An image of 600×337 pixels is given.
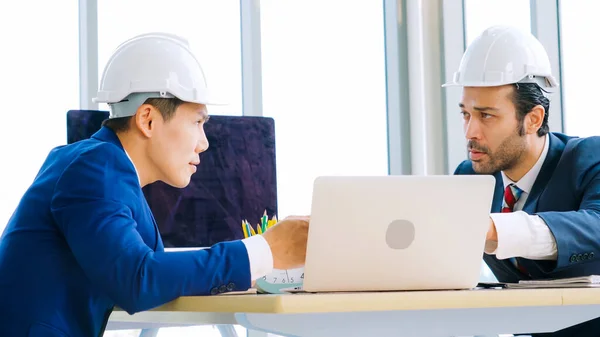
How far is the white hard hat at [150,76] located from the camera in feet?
6.33

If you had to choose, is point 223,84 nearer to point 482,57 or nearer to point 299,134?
point 299,134

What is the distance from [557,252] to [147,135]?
92 cm

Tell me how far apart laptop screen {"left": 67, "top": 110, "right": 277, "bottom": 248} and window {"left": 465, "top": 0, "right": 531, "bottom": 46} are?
1.98 m

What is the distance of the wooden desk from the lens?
A: 132 centimetres

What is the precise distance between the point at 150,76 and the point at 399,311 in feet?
2.72

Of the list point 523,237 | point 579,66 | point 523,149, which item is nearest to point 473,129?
point 523,149

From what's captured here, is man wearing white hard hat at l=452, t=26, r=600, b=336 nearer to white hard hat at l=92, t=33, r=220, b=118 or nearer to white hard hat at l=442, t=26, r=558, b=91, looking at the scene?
white hard hat at l=442, t=26, r=558, b=91

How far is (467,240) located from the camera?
1.55 m

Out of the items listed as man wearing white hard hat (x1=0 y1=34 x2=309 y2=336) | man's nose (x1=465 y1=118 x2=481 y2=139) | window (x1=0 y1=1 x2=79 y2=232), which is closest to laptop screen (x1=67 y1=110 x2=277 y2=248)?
man's nose (x1=465 y1=118 x2=481 y2=139)

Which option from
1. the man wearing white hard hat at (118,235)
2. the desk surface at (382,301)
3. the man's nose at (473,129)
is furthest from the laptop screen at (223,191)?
the desk surface at (382,301)

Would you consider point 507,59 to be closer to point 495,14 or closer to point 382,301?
point 382,301

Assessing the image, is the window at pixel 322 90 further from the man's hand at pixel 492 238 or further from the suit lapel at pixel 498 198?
the man's hand at pixel 492 238

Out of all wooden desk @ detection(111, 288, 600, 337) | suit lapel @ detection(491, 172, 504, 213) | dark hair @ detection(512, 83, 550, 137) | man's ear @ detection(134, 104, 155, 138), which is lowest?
wooden desk @ detection(111, 288, 600, 337)

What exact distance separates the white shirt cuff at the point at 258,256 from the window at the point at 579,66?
110 inches
